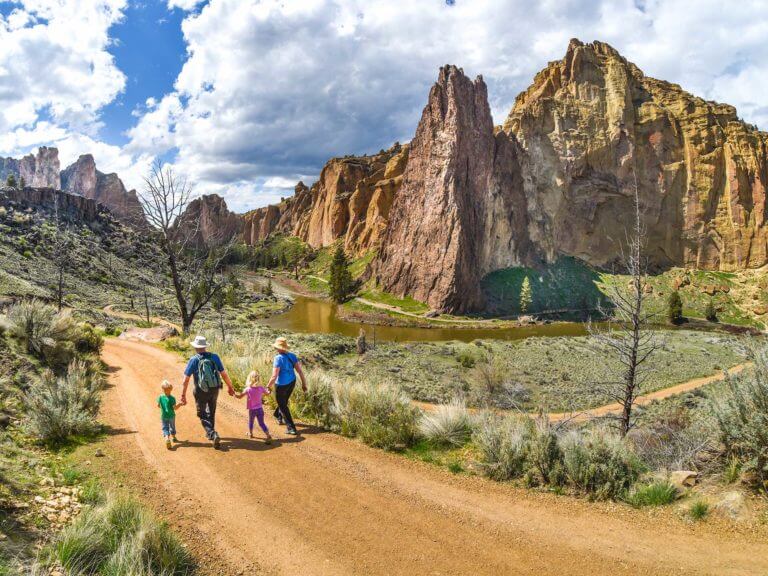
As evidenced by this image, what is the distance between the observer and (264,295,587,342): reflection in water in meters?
51.1

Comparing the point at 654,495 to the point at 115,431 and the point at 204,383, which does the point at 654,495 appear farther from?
the point at 115,431

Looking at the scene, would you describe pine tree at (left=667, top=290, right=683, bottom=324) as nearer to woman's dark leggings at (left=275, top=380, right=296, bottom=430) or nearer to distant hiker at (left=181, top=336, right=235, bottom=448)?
woman's dark leggings at (left=275, top=380, right=296, bottom=430)

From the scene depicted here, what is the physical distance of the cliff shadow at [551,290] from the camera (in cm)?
6719

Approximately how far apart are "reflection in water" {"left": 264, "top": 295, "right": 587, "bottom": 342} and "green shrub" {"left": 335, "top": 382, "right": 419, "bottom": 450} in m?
38.3

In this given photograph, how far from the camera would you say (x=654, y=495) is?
17.5 feet

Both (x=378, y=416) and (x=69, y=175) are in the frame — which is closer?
(x=378, y=416)

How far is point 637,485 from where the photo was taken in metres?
5.63

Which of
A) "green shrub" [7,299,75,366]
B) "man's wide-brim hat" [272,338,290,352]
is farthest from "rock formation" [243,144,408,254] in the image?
"man's wide-brim hat" [272,338,290,352]

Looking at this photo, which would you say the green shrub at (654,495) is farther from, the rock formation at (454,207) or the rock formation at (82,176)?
the rock formation at (82,176)

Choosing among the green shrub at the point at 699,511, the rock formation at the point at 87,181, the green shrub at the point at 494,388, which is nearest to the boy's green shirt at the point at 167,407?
the green shrub at the point at 699,511

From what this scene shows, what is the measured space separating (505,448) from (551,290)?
72.9 metres

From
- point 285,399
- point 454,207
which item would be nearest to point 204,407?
point 285,399

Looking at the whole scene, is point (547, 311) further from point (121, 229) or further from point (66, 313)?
point (121, 229)

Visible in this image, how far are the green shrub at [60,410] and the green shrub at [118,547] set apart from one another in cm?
346
